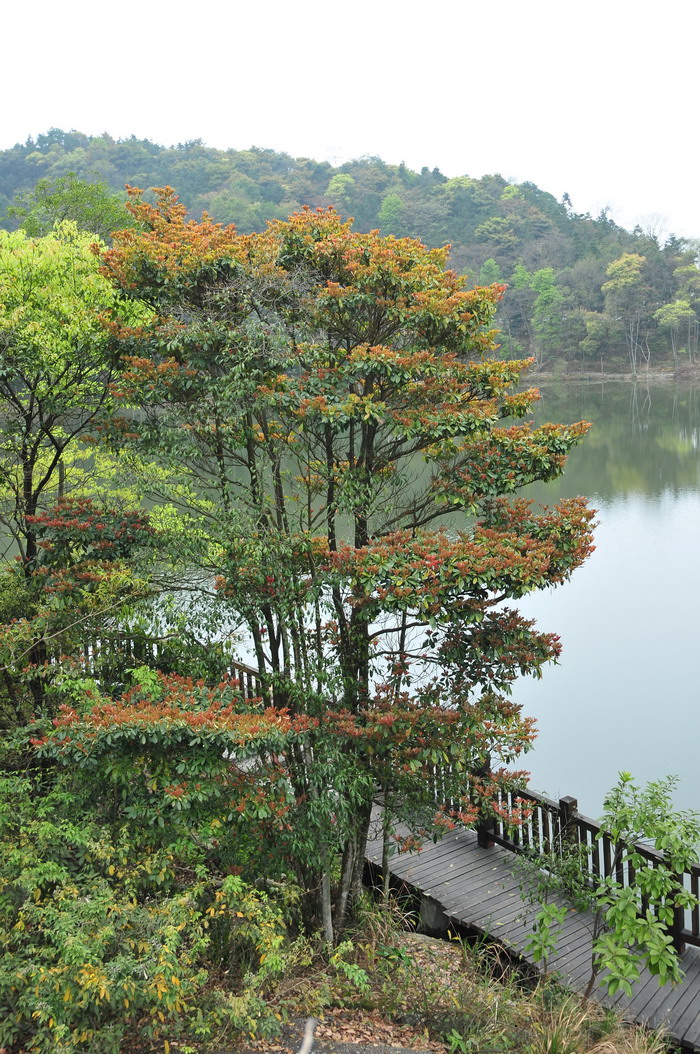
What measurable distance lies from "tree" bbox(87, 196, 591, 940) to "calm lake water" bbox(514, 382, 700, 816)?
15.4 feet

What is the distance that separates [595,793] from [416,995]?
4.84 metres

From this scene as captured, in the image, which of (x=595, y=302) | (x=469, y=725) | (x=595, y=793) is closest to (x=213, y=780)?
(x=469, y=725)

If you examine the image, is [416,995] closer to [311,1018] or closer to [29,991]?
[311,1018]

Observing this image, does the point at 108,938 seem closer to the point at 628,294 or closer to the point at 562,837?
the point at 562,837

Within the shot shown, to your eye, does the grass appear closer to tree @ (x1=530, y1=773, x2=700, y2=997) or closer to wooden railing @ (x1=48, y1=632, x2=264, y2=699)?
tree @ (x1=530, y1=773, x2=700, y2=997)

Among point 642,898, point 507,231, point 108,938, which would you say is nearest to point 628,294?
point 507,231

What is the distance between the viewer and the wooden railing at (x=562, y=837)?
5148 millimetres

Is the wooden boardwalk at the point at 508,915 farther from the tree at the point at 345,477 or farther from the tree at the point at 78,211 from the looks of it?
the tree at the point at 78,211

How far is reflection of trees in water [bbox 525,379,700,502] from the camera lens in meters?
22.9

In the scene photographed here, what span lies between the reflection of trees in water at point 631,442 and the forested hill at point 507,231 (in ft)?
21.1

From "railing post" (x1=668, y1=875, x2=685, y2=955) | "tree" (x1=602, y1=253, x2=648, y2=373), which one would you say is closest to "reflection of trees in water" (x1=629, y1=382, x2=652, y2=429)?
"tree" (x1=602, y1=253, x2=648, y2=373)

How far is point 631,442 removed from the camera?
28.9m

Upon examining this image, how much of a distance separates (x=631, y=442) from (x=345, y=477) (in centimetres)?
2610

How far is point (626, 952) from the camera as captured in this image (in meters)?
4.00
